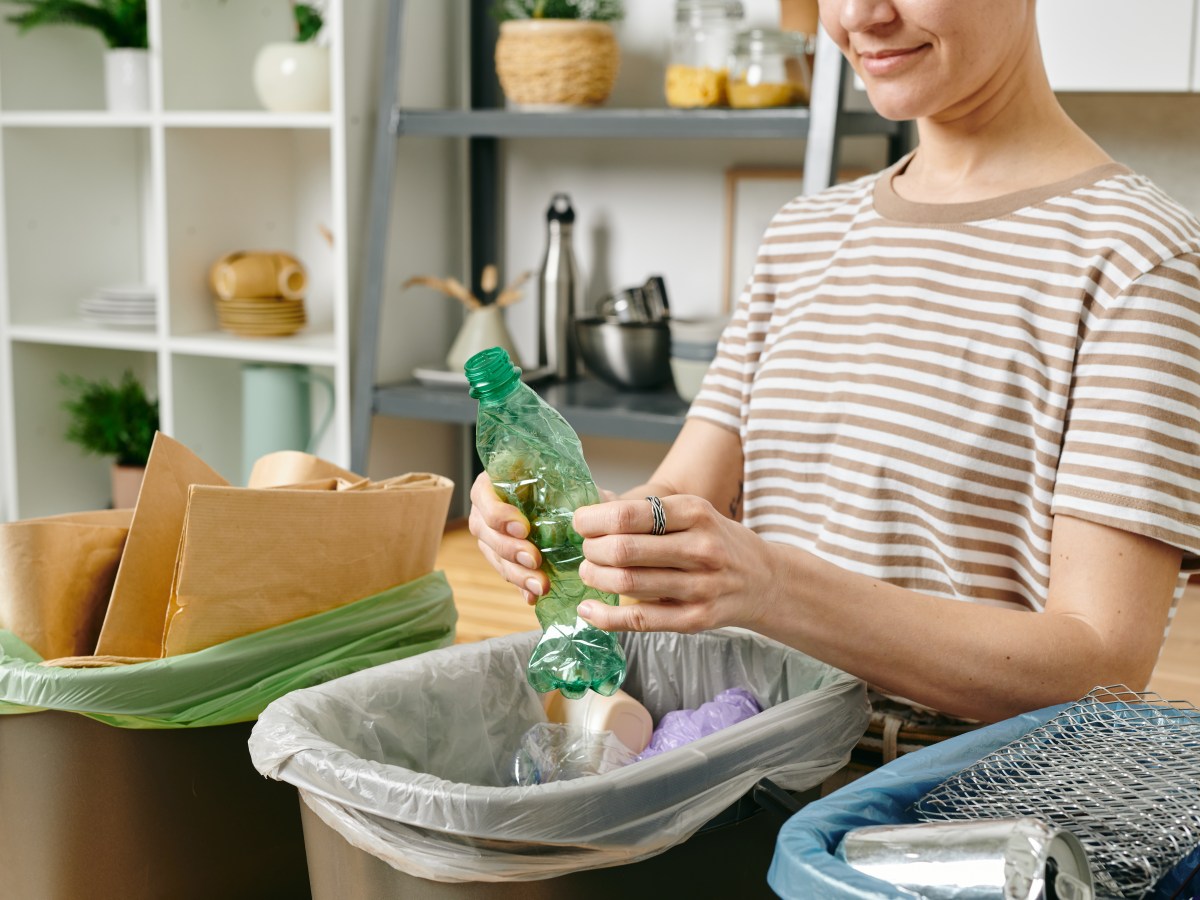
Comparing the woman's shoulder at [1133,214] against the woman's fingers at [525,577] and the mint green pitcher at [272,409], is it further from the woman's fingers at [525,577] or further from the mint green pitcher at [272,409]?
the mint green pitcher at [272,409]

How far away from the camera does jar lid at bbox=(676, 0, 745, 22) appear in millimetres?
2074

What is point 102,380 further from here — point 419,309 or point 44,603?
point 44,603

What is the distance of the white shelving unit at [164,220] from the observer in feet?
8.05

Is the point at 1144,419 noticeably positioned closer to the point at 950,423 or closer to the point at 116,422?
the point at 950,423

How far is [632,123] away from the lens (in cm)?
205

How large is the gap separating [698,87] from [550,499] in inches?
51.4

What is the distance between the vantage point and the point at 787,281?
1246 millimetres

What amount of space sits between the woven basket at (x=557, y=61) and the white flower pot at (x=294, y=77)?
0.41 meters

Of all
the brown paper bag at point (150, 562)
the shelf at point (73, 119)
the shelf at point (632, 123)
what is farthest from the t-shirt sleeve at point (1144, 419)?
the shelf at point (73, 119)

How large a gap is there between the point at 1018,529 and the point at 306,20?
1.90m

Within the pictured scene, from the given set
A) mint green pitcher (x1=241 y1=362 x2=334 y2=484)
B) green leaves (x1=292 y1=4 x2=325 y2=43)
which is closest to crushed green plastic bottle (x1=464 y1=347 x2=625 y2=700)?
mint green pitcher (x1=241 y1=362 x2=334 y2=484)

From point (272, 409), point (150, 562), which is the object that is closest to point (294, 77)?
point (272, 409)

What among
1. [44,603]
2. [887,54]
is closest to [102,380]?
[44,603]

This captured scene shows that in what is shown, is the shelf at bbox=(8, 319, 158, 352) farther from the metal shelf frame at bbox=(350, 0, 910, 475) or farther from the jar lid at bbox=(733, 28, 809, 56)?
the jar lid at bbox=(733, 28, 809, 56)
